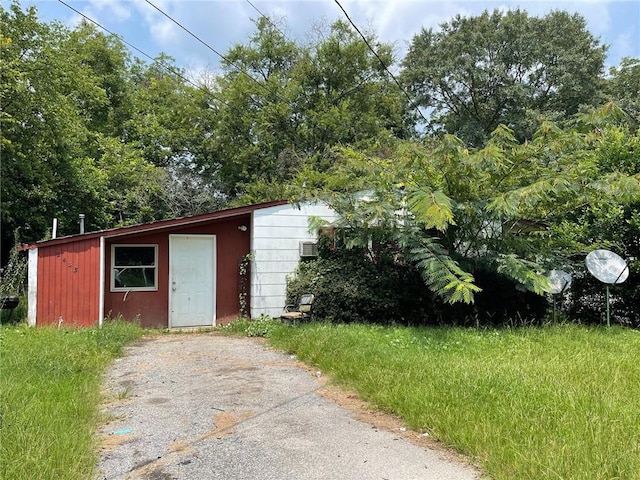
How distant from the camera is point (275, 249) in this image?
1038cm

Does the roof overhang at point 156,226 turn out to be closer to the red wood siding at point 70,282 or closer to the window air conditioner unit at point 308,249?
the red wood siding at point 70,282

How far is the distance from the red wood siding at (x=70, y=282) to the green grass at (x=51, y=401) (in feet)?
3.71

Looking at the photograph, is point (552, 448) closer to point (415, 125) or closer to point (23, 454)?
point (23, 454)

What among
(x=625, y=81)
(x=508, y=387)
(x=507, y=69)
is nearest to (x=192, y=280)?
(x=508, y=387)

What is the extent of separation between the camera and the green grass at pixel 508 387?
10.8 ft

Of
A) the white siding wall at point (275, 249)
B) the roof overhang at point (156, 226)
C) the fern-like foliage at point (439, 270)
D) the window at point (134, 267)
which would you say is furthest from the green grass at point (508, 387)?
the window at point (134, 267)

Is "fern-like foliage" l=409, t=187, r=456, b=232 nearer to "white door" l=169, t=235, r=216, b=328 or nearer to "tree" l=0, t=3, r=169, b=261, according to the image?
"white door" l=169, t=235, r=216, b=328

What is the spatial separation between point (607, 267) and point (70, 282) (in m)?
10.1

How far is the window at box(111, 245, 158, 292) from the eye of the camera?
9891 millimetres

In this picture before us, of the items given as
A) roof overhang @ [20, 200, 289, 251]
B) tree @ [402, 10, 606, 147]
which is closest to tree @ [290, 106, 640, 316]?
roof overhang @ [20, 200, 289, 251]

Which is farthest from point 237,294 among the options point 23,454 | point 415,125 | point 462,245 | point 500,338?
point 415,125

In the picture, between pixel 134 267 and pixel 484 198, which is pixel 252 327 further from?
pixel 484 198

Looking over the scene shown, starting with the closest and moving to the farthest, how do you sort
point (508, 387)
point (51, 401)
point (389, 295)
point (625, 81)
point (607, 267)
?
point (51, 401)
point (508, 387)
point (607, 267)
point (389, 295)
point (625, 81)

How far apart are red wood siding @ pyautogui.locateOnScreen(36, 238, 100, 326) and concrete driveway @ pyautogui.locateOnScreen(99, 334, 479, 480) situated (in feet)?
10.8
